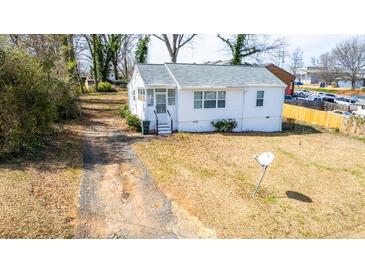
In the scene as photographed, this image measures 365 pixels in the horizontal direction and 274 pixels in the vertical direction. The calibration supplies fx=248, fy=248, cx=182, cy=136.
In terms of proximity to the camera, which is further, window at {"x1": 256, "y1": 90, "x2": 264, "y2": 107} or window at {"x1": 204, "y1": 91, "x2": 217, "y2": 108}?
window at {"x1": 256, "y1": 90, "x2": 264, "y2": 107}

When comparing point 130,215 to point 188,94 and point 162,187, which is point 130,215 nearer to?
point 162,187

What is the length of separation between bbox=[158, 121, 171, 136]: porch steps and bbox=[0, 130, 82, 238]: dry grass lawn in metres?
5.30

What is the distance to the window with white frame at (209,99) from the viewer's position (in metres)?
14.3

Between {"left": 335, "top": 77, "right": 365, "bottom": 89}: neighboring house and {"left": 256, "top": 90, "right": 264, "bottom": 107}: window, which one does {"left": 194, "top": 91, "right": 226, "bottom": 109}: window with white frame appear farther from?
{"left": 335, "top": 77, "right": 365, "bottom": 89}: neighboring house

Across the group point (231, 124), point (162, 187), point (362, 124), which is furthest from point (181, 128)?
point (362, 124)

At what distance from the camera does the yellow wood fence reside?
1823 cm

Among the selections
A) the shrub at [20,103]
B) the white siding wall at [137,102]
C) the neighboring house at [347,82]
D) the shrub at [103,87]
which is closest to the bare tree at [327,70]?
the neighboring house at [347,82]

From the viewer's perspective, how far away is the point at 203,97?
47.1ft

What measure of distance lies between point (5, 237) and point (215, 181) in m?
5.53

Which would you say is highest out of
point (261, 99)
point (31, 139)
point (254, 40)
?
point (254, 40)

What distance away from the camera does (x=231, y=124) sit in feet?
49.7

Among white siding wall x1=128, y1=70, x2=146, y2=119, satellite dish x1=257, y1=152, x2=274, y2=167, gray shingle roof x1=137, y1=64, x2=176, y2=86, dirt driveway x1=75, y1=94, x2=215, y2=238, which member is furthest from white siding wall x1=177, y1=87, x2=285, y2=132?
satellite dish x1=257, y1=152, x2=274, y2=167

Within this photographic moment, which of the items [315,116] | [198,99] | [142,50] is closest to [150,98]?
[198,99]

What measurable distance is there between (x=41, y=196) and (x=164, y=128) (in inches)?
329
